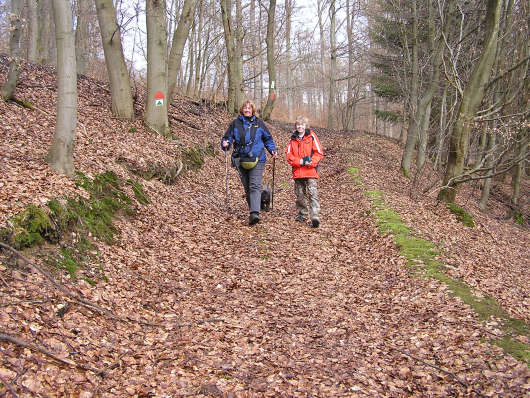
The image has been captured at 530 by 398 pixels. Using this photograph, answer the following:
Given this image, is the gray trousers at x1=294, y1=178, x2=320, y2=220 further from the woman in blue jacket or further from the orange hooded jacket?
the woman in blue jacket

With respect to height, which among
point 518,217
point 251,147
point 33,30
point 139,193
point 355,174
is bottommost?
point 518,217

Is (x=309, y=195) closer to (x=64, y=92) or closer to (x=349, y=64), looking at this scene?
(x=64, y=92)

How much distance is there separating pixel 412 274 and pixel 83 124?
773 centimetres

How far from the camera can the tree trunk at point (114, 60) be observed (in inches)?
421

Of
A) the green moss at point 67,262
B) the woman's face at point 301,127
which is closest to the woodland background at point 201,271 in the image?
the green moss at point 67,262

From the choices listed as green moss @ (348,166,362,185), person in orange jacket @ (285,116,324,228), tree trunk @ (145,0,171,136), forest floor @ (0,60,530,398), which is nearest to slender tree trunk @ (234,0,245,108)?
green moss @ (348,166,362,185)

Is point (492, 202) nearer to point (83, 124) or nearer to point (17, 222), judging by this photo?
point (83, 124)

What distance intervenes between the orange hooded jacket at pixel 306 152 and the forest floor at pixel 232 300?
4.10 feet

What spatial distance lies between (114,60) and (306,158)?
5.89 metres

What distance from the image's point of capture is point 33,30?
53.7ft

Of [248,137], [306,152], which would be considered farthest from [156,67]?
[306,152]

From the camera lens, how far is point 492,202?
19844 mm

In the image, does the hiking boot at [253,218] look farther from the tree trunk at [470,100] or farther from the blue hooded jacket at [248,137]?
the tree trunk at [470,100]

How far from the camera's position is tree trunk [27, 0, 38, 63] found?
15655 mm
